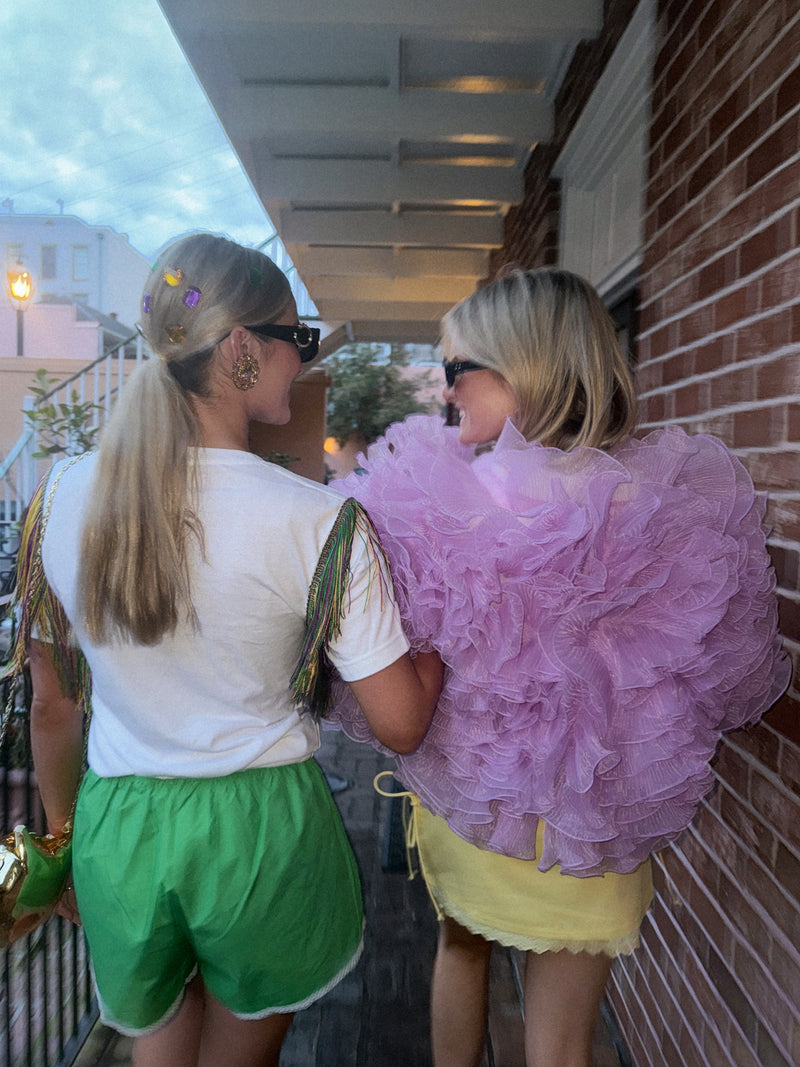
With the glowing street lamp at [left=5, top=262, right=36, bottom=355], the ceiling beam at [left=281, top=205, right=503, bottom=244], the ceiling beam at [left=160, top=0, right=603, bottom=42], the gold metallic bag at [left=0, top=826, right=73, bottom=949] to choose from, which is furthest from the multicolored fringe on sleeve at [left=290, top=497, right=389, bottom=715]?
the glowing street lamp at [left=5, top=262, right=36, bottom=355]

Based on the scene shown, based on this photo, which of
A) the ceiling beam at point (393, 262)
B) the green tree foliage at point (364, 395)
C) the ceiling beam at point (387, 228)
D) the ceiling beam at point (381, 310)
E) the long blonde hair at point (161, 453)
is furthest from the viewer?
the green tree foliage at point (364, 395)

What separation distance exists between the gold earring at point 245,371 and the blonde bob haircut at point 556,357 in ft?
1.49

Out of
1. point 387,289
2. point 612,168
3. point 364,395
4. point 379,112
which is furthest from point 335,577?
point 364,395

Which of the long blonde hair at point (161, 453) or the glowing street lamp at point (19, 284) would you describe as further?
the glowing street lamp at point (19, 284)

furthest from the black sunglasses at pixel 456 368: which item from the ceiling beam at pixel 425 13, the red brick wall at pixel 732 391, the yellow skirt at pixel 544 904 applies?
the ceiling beam at pixel 425 13

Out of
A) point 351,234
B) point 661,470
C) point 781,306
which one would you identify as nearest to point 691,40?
point 781,306

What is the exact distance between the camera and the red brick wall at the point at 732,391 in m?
1.43

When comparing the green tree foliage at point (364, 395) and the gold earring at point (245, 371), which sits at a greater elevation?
the green tree foliage at point (364, 395)

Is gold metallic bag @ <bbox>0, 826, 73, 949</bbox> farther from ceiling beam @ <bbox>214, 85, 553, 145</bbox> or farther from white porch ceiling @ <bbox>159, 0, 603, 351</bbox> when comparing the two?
ceiling beam @ <bbox>214, 85, 553, 145</bbox>

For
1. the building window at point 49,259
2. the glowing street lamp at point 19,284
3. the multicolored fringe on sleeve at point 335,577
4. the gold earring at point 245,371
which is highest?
the building window at point 49,259

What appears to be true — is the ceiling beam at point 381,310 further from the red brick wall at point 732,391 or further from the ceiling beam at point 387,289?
the red brick wall at point 732,391

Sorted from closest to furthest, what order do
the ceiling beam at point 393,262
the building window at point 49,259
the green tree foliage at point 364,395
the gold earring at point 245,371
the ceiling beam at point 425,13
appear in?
the gold earring at point 245,371, the ceiling beam at point 425,13, the ceiling beam at point 393,262, the green tree foliage at point 364,395, the building window at point 49,259

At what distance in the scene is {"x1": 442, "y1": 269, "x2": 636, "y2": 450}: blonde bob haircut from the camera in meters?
1.44

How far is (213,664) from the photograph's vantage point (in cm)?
121
